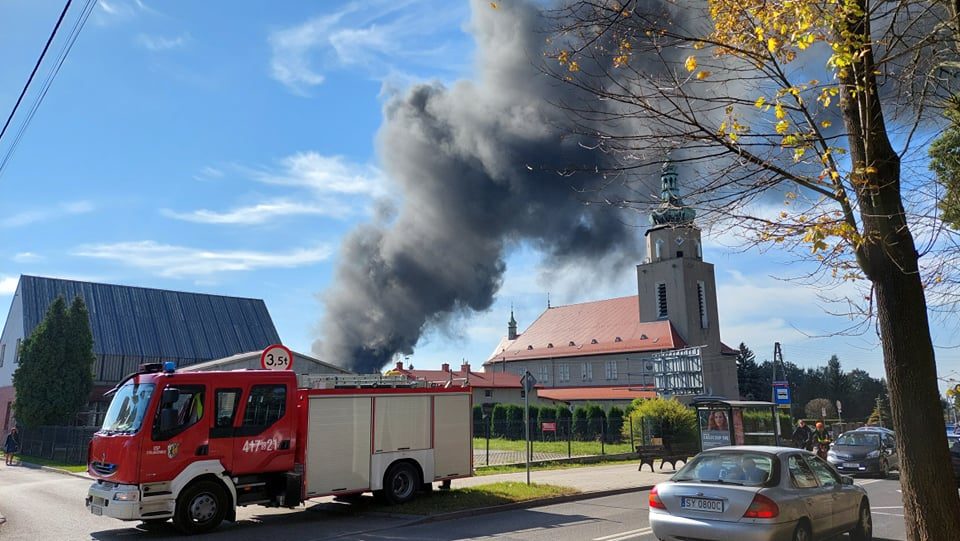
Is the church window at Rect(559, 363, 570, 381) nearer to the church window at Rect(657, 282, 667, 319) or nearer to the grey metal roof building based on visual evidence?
the church window at Rect(657, 282, 667, 319)

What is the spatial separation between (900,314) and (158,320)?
4700 centimetres

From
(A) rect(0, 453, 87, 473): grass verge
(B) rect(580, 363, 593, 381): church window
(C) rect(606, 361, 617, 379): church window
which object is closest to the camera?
(A) rect(0, 453, 87, 473): grass verge

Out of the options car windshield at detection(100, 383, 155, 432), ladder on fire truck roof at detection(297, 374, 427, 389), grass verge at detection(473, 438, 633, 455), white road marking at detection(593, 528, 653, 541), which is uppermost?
ladder on fire truck roof at detection(297, 374, 427, 389)

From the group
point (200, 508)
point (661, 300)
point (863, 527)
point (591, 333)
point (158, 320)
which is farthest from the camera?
point (591, 333)

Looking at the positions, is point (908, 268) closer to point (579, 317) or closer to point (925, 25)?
point (925, 25)

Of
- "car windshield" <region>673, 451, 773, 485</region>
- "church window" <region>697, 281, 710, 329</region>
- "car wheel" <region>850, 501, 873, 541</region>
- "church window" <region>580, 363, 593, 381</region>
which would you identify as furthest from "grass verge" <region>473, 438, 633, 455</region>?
"church window" <region>580, 363, 593, 381</region>

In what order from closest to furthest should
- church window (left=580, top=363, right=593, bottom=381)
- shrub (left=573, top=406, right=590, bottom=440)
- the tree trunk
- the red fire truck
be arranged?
the tree trunk, the red fire truck, shrub (left=573, top=406, right=590, bottom=440), church window (left=580, top=363, right=593, bottom=381)

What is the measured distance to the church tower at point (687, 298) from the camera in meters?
68.1

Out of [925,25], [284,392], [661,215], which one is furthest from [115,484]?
[925,25]

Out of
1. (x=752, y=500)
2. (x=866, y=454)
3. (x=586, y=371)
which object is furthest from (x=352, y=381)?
(x=586, y=371)

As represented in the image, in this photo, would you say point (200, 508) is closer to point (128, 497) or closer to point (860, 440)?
point (128, 497)

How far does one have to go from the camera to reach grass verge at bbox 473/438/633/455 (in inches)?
1090

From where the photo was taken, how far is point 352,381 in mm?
12562

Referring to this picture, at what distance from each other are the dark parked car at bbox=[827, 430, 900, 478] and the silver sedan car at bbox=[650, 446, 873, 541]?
1146cm
